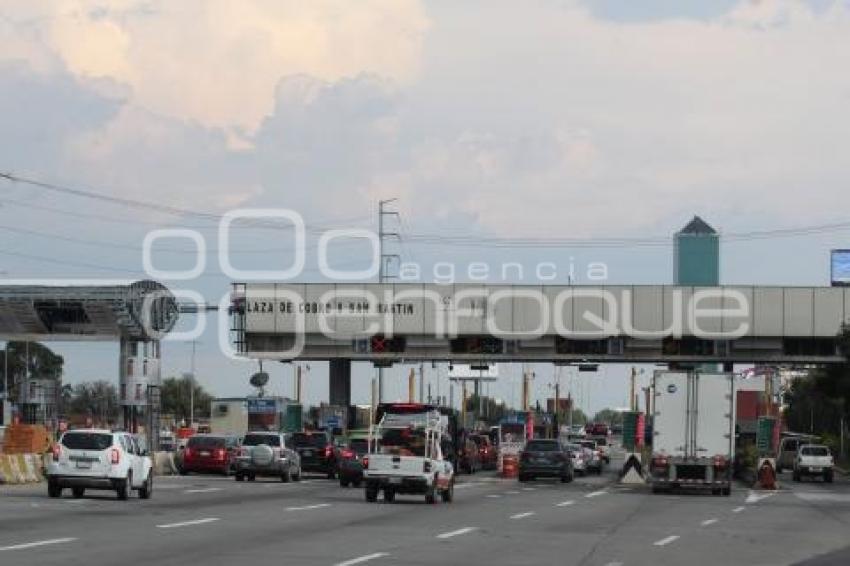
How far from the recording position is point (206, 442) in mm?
56656

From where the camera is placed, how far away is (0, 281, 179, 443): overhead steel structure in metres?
70.2

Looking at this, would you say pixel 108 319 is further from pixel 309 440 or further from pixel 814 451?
pixel 814 451

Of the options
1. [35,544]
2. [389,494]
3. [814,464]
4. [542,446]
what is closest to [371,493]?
[389,494]

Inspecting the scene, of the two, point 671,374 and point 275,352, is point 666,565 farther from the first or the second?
point 275,352

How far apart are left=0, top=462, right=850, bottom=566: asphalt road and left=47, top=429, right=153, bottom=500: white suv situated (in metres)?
0.49

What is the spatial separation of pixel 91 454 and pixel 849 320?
46.3 meters

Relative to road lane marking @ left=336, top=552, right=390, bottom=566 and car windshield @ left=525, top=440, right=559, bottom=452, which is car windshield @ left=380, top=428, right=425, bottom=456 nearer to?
road lane marking @ left=336, top=552, right=390, bottom=566

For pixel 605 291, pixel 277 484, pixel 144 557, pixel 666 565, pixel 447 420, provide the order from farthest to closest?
pixel 605 291 < pixel 447 420 < pixel 277 484 < pixel 666 565 < pixel 144 557

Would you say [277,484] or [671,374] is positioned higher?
[671,374]

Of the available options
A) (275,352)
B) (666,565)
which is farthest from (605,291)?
(666,565)

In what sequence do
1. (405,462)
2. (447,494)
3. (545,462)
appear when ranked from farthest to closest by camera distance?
(545,462) → (447,494) → (405,462)

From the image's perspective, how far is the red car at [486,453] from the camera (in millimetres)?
76350

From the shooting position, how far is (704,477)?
1855 inches

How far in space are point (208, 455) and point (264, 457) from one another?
5.70 meters
